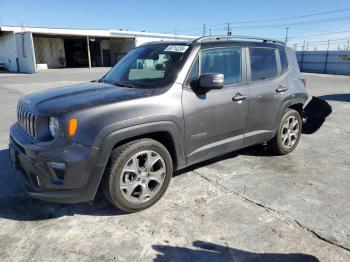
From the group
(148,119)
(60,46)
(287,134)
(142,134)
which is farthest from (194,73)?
(60,46)

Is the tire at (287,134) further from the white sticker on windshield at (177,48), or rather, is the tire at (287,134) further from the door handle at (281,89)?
the white sticker on windshield at (177,48)

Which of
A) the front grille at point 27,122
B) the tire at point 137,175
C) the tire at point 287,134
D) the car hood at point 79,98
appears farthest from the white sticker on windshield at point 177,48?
the tire at point 287,134

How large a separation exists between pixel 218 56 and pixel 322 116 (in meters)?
2.90

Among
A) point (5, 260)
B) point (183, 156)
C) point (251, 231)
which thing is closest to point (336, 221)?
point (251, 231)

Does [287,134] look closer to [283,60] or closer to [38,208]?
[283,60]

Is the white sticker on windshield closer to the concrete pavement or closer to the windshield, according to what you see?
the windshield

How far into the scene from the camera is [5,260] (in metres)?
2.70

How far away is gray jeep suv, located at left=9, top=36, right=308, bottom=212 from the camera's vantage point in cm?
299

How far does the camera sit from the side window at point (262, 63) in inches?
176

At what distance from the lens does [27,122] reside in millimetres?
3383

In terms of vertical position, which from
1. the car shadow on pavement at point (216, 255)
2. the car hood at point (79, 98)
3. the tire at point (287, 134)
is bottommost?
the car shadow on pavement at point (216, 255)

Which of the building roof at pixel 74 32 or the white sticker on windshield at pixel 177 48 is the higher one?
the building roof at pixel 74 32

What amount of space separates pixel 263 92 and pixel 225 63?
782 millimetres

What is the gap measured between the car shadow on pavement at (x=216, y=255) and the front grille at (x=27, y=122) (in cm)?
168
